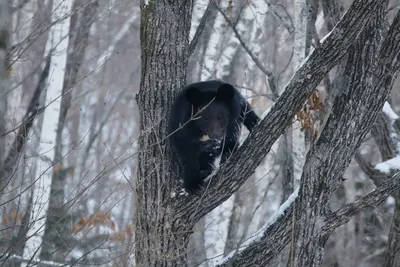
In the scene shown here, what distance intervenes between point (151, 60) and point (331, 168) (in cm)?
163

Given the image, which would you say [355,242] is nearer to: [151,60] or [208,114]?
[208,114]

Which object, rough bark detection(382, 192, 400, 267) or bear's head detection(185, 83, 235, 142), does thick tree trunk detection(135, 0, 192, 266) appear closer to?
bear's head detection(185, 83, 235, 142)

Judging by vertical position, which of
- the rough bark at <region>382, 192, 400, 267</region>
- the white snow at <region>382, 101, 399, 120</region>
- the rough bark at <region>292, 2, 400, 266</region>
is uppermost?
the rough bark at <region>292, 2, 400, 266</region>

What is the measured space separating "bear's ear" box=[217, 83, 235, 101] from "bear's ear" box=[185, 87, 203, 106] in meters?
0.29

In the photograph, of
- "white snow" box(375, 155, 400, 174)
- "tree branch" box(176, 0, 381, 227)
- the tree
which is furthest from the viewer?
"white snow" box(375, 155, 400, 174)

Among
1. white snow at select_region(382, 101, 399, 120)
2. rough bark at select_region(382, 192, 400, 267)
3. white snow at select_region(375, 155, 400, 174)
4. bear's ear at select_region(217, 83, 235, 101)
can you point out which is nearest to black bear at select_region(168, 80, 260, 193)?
bear's ear at select_region(217, 83, 235, 101)

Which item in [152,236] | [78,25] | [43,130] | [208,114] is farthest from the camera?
[78,25]

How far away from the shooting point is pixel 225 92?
6867 millimetres

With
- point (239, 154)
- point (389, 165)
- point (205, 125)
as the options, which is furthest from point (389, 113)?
point (239, 154)

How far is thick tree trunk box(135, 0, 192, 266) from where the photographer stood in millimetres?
6199

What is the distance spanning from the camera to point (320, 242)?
642 cm

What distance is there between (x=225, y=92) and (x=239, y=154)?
93 cm

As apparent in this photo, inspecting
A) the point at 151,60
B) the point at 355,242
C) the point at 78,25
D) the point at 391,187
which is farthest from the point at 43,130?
the point at 391,187

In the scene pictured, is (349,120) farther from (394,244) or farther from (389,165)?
(394,244)
